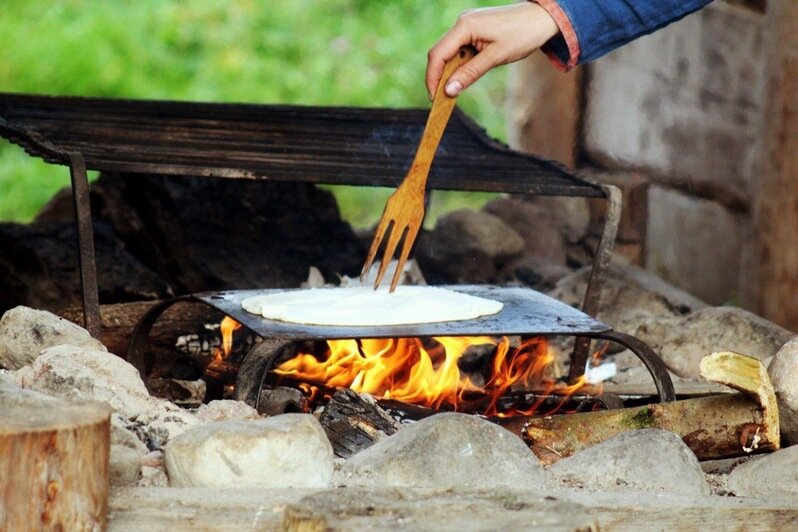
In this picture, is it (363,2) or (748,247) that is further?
(363,2)

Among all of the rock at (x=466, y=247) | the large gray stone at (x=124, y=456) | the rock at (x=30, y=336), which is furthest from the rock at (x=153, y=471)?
the rock at (x=466, y=247)

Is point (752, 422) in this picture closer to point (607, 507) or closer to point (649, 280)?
point (607, 507)

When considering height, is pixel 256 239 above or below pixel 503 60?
below

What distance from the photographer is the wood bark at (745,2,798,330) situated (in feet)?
15.3

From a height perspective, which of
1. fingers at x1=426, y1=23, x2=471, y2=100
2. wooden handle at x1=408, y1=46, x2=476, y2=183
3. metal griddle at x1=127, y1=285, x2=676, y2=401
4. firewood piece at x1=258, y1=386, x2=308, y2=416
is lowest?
firewood piece at x1=258, y1=386, x2=308, y2=416

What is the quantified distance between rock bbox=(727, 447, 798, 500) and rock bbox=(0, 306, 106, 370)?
1483mm

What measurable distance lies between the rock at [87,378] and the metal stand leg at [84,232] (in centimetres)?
20

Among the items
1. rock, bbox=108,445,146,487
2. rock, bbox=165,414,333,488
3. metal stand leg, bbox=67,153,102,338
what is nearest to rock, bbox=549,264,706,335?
metal stand leg, bbox=67,153,102,338

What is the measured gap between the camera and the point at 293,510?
2.14m

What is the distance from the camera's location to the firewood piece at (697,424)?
285 centimetres

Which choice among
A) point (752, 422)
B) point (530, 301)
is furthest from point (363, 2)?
point (752, 422)

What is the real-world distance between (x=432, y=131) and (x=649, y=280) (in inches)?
91.9

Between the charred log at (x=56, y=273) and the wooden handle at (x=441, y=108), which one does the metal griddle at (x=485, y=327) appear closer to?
the wooden handle at (x=441, y=108)

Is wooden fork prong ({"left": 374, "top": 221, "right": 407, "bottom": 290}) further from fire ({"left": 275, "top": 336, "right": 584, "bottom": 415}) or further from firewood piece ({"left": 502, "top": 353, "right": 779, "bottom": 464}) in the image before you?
firewood piece ({"left": 502, "top": 353, "right": 779, "bottom": 464})
